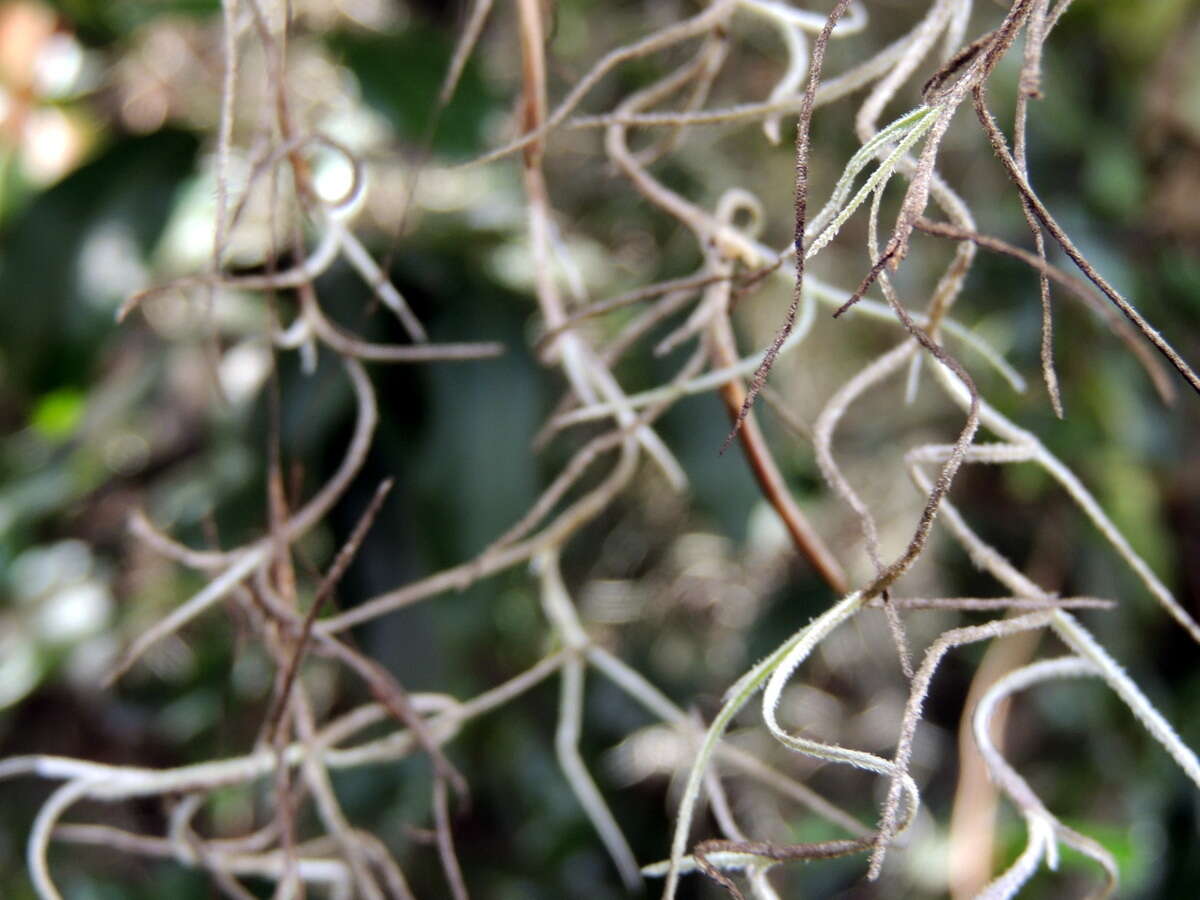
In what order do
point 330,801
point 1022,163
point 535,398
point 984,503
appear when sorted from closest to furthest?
point 1022,163 → point 330,801 → point 535,398 → point 984,503

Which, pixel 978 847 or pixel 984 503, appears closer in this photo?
pixel 978 847

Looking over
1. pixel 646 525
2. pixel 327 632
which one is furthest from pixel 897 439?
pixel 327 632

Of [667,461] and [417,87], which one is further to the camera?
[417,87]

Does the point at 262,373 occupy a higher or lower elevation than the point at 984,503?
higher

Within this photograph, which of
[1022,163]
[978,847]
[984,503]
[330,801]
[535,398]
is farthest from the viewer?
[984,503]

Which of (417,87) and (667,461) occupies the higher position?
(417,87)

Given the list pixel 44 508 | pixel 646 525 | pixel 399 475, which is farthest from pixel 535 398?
pixel 44 508

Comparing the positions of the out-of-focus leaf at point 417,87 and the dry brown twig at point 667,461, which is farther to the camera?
the out-of-focus leaf at point 417,87

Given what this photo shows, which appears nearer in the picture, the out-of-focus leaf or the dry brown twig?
the dry brown twig

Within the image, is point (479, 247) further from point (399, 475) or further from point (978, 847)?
point (978, 847)

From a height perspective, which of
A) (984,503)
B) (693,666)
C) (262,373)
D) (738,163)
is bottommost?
(693,666)
